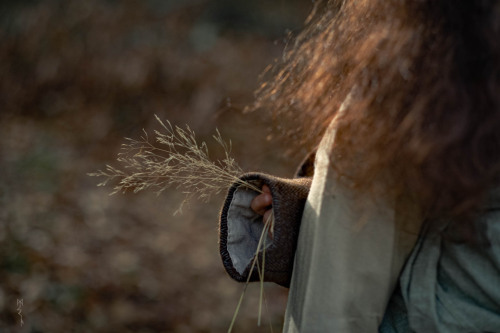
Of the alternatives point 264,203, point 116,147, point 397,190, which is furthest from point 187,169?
point 116,147

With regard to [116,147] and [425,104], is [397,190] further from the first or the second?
[116,147]

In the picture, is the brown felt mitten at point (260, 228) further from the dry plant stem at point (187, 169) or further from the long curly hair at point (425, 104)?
the long curly hair at point (425, 104)

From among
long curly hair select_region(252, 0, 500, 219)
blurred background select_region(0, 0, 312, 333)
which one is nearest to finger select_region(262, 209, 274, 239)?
long curly hair select_region(252, 0, 500, 219)

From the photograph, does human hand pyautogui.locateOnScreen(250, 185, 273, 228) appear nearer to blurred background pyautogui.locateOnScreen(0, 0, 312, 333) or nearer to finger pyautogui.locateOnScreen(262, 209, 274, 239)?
finger pyautogui.locateOnScreen(262, 209, 274, 239)

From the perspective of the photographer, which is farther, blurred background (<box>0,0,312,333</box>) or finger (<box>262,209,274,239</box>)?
blurred background (<box>0,0,312,333</box>)

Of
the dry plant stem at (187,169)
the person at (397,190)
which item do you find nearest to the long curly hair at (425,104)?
the person at (397,190)

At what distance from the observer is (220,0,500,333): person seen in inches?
34.3

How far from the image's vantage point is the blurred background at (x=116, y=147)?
287 cm

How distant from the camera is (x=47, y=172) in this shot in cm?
403

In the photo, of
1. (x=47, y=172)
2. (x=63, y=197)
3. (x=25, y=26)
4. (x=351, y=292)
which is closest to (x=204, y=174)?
(x=351, y=292)

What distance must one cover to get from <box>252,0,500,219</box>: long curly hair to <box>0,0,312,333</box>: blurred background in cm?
142

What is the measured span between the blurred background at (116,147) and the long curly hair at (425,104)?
1.42 m

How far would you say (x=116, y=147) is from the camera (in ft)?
14.8

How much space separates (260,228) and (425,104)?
21.8 inches
